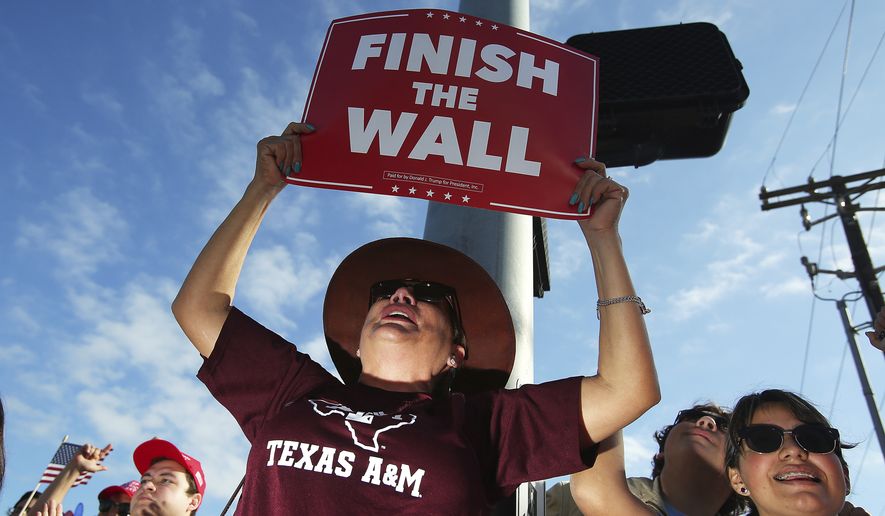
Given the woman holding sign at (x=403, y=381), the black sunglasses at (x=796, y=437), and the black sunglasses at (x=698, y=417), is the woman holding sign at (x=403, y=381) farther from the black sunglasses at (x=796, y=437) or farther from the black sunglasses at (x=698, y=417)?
the black sunglasses at (x=698, y=417)

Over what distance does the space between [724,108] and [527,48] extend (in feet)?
3.46

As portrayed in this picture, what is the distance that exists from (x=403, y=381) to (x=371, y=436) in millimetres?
374

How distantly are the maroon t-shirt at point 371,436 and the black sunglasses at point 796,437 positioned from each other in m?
0.62

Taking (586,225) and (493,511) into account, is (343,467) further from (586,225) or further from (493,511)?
(586,225)

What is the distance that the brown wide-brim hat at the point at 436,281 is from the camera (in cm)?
220

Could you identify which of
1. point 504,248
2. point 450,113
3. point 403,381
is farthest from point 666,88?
point 403,381

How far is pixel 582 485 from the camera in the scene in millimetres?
1804

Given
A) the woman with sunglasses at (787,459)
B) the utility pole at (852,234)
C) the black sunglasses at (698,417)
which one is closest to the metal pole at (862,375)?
the utility pole at (852,234)

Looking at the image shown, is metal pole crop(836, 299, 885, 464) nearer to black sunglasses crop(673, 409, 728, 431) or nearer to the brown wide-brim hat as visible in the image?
black sunglasses crop(673, 409, 728, 431)

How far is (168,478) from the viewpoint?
3047mm

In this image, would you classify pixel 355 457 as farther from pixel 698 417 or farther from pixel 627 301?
pixel 698 417

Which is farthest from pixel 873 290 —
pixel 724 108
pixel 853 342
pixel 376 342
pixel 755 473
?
pixel 376 342

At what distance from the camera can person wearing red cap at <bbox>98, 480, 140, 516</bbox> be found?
4066 mm

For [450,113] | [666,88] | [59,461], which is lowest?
[59,461]
